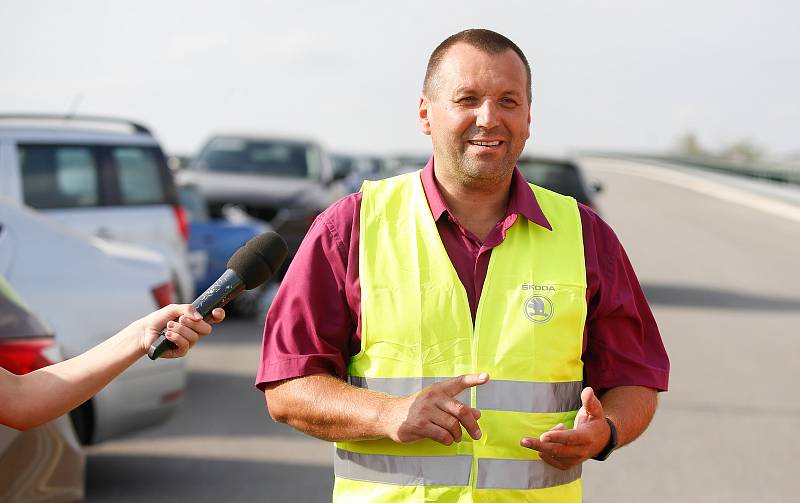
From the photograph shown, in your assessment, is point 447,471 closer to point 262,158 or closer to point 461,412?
point 461,412

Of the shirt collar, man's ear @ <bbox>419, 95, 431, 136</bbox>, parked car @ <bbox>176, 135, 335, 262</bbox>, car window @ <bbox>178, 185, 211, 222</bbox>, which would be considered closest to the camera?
the shirt collar

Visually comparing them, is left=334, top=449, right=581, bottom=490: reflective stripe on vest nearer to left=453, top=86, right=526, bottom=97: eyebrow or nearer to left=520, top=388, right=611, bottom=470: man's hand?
left=520, top=388, right=611, bottom=470: man's hand

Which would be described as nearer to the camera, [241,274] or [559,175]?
[241,274]

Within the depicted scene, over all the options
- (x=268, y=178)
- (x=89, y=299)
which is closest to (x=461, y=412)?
(x=89, y=299)

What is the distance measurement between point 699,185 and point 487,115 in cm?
4793

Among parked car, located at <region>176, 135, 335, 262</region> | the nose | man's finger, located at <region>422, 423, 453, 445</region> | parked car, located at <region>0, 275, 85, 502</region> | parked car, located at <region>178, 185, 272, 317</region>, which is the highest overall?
the nose

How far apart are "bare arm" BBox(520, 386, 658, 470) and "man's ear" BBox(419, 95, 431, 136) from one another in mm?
864

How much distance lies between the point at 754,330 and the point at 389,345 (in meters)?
11.2

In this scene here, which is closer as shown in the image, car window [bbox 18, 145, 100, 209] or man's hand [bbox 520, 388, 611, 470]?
man's hand [bbox 520, 388, 611, 470]

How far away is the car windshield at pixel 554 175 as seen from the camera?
1483 centimetres

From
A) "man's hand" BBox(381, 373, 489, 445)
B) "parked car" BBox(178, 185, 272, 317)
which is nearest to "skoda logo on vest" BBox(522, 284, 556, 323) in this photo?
"man's hand" BBox(381, 373, 489, 445)

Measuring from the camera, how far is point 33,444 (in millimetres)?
5000

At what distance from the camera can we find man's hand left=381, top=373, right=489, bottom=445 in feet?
11.0

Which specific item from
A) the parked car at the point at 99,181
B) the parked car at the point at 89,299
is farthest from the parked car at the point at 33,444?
the parked car at the point at 99,181
